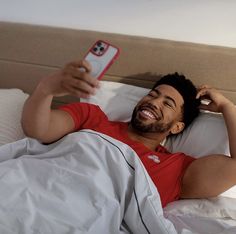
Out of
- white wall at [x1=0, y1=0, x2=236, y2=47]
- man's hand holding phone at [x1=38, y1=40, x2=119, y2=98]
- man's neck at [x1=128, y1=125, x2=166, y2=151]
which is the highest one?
white wall at [x1=0, y1=0, x2=236, y2=47]

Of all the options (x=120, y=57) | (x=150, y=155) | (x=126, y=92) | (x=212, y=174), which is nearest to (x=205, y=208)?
(x=212, y=174)

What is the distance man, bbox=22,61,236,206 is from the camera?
3.94 ft

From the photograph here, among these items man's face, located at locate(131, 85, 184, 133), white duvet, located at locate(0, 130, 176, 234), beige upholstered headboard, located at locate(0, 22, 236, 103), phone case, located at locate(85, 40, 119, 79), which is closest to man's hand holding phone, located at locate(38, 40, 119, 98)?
phone case, located at locate(85, 40, 119, 79)

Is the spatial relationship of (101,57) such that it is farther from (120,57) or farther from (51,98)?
(120,57)

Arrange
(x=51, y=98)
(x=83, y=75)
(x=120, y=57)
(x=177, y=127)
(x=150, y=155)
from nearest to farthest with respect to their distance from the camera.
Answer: (x=83, y=75) < (x=51, y=98) < (x=150, y=155) < (x=177, y=127) < (x=120, y=57)

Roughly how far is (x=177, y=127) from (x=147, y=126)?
0.15 meters

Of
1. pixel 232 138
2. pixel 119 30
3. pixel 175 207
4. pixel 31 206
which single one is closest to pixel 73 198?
pixel 31 206

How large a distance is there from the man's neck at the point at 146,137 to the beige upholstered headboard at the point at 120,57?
9.8 inches

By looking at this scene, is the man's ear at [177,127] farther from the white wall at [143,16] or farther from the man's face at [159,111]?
the white wall at [143,16]

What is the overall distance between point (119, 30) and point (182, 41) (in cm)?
28

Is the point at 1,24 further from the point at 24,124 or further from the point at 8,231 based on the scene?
the point at 8,231

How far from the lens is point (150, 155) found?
1324 millimetres

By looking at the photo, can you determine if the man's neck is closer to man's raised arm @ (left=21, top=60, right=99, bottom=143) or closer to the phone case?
man's raised arm @ (left=21, top=60, right=99, bottom=143)

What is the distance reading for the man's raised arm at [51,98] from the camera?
936mm
